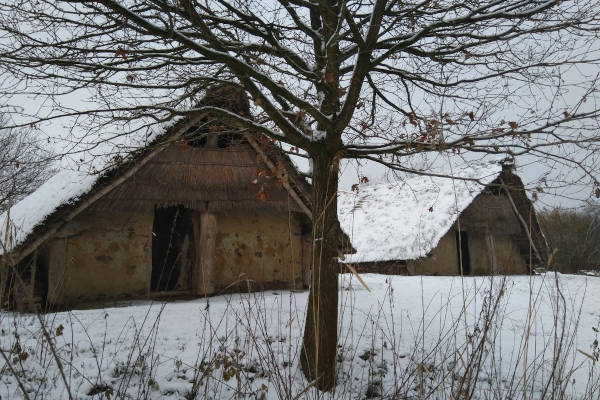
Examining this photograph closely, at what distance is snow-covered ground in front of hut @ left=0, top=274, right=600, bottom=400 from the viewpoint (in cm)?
223

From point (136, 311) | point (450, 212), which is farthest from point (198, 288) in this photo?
point (450, 212)

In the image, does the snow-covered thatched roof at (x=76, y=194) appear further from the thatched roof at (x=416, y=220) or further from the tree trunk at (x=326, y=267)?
the thatched roof at (x=416, y=220)

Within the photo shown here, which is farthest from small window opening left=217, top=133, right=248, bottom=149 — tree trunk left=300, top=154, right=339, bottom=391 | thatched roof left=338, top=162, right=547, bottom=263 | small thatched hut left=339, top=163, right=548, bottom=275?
small thatched hut left=339, top=163, right=548, bottom=275

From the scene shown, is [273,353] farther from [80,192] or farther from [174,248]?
[174,248]

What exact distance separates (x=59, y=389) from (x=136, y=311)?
244cm

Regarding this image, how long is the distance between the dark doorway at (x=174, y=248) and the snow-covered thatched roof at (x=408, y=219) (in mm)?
4535

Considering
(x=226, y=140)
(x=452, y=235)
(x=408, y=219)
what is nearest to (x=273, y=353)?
(x=226, y=140)

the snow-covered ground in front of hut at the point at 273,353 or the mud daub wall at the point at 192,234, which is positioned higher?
the mud daub wall at the point at 192,234

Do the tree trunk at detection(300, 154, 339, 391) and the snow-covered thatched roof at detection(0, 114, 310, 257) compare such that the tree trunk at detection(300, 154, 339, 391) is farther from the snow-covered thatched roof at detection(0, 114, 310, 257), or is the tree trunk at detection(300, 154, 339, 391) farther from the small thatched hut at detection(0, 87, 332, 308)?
the small thatched hut at detection(0, 87, 332, 308)

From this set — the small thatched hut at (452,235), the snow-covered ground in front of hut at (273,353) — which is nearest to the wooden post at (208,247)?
the snow-covered ground in front of hut at (273,353)

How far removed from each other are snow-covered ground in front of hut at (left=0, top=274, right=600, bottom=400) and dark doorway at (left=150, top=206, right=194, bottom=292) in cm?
160

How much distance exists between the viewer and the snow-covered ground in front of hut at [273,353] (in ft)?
7.32

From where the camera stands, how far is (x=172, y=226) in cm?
722

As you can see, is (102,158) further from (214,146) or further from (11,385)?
(11,385)
